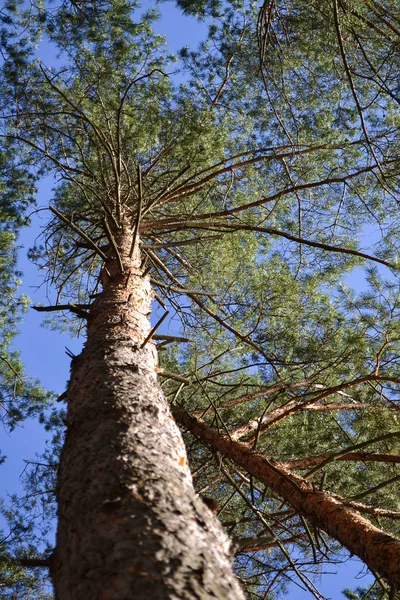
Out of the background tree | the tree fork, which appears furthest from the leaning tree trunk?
the background tree

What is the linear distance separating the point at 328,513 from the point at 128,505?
6.09ft

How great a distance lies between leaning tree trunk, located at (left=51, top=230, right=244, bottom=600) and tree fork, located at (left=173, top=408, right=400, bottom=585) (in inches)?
45.5

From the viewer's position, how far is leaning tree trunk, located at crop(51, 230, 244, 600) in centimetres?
116

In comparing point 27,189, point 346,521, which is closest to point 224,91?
point 27,189

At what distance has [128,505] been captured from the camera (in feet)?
4.64

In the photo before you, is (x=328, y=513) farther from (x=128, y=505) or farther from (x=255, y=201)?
(x=255, y=201)

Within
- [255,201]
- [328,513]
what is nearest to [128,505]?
[328,513]

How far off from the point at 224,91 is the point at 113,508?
5850mm

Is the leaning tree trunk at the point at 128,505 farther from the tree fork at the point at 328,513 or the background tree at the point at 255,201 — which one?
the background tree at the point at 255,201

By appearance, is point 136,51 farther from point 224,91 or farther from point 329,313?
point 329,313

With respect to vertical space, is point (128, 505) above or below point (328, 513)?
below

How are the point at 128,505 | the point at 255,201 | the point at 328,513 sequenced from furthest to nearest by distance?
the point at 255,201 < the point at 328,513 < the point at 128,505

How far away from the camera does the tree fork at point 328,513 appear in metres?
2.50

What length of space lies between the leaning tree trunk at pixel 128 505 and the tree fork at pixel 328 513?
1.16 meters
